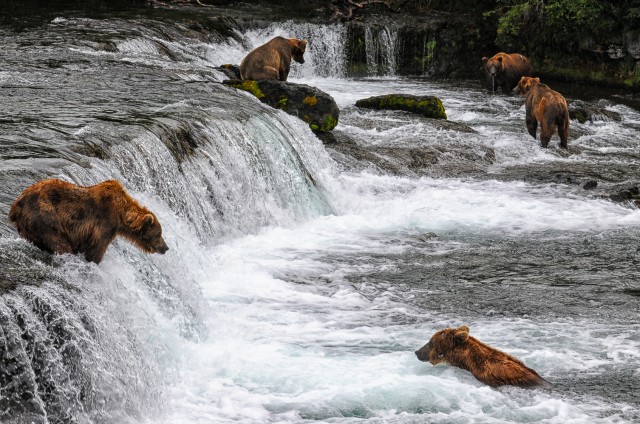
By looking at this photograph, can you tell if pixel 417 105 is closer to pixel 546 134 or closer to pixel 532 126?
pixel 532 126

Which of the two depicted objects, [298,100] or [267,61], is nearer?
[298,100]

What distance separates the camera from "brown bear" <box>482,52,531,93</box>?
2062 cm

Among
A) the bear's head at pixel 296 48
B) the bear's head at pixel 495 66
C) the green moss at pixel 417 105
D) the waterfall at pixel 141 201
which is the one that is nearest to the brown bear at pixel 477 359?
the waterfall at pixel 141 201

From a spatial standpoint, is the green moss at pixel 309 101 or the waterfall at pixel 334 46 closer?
the green moss at pixel 309 101

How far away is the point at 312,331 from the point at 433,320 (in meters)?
1.02

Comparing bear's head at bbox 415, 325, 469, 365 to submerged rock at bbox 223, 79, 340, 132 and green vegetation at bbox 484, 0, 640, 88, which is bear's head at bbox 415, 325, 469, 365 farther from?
green vegetation at bbox 484, 0, 640, 88

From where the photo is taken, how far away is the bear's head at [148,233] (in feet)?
21.4

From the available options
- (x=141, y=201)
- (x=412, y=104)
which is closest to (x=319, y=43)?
(x=412, y=104)

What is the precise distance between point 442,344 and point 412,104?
10372mm

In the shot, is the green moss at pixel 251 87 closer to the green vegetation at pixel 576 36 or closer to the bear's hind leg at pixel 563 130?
the bear's hind leg at pixel 563 130

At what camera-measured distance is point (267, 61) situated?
15.9m

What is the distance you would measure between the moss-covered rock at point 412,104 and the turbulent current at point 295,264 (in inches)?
15.1

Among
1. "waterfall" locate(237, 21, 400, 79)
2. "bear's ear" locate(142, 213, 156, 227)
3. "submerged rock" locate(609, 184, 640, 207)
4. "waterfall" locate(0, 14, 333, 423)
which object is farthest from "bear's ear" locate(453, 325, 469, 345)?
"waterfall" locate(237, 21, 400, 79)

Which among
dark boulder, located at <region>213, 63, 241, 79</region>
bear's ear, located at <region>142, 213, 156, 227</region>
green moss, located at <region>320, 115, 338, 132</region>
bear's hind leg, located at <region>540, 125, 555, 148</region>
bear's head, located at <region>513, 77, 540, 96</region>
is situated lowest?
bear's hind leg, located at <region>540, 125, 555, 148</region>
